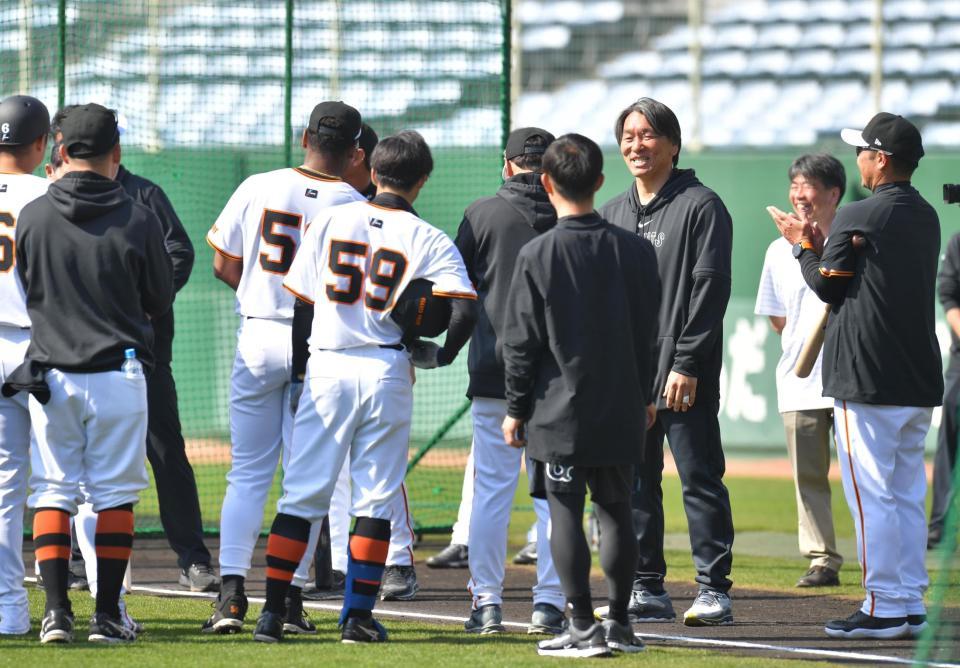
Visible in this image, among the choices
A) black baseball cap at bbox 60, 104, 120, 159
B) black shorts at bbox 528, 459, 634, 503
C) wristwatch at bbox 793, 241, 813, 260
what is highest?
black baseball cap at bbox 60, 104, 120, 159

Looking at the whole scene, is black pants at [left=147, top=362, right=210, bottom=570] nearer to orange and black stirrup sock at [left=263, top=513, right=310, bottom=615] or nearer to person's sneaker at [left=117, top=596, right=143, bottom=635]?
person's sneaker at [left=117, top=596, right=143, bottom=635]

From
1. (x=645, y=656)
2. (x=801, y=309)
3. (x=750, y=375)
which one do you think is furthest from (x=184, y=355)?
(x=645, y=656)

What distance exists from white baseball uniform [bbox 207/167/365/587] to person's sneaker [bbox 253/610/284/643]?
1.42 feet

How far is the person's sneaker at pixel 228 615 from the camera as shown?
5871 millimetres

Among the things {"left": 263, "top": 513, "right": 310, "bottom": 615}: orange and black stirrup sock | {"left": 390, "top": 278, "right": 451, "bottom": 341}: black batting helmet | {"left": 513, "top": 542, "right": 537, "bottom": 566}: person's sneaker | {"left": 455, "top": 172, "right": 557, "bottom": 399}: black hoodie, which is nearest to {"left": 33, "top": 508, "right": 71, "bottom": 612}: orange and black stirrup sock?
{"left": 263, "top": 513, "right": 310, "bottom": 615}: orange and black stirrup sock

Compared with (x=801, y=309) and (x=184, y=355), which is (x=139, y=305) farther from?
(x=184, y=355)

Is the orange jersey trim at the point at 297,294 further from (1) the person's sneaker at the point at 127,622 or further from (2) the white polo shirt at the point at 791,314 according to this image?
(2) the white polo shirt at the point at 791,314

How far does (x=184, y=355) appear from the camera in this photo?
14625 millimetres

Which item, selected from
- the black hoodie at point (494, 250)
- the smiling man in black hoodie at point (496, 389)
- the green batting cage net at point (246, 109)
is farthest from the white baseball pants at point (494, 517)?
the green batting cage net at point (246, 109)

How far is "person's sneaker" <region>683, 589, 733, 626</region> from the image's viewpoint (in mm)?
6395

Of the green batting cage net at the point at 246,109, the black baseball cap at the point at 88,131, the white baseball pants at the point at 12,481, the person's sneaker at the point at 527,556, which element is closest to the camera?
the black baseball cap at the point at 88,131

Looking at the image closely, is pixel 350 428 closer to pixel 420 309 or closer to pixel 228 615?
pixel 420 309

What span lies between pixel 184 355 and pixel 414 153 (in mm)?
9190

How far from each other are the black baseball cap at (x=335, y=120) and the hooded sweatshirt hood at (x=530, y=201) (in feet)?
2.61
